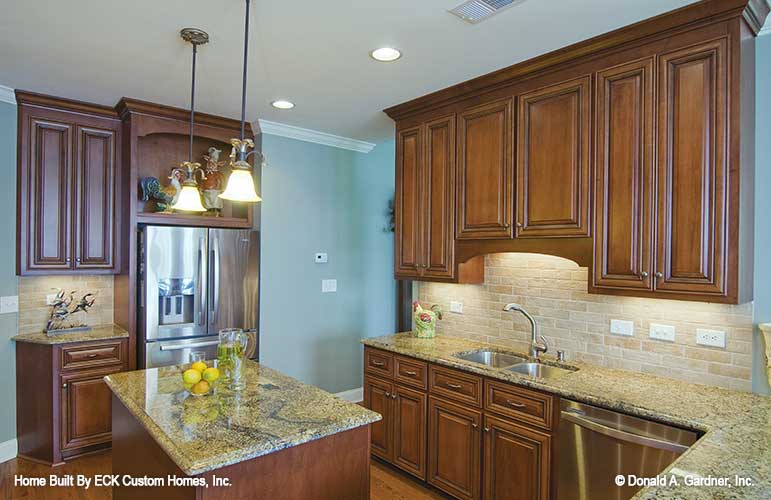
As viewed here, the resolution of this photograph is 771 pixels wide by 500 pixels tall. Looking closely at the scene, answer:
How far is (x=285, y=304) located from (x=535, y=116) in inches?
105

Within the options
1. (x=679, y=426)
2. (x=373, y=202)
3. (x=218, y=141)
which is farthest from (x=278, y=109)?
(x=679, y=426)

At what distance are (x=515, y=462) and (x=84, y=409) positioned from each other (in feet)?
10.1

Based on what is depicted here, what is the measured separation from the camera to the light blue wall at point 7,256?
3410 millimetres

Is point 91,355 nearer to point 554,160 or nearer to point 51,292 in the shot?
point 51,292

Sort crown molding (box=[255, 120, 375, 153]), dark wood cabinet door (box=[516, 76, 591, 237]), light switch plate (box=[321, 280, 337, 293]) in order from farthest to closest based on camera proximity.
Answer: light switch plate (box=[321, 280, 337, 293]) < crown molding (box=[255, 120, 375, 153]) < dark wood cabinet door (box=[516, 76, 591, 237])

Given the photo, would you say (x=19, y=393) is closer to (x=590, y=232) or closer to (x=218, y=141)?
(x=218, y=141)

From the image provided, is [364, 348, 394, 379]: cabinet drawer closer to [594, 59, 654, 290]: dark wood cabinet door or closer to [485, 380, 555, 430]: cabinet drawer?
[485, 380, 555, 430]: cabinet drawer

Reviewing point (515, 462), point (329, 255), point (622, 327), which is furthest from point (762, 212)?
point (329, 255)

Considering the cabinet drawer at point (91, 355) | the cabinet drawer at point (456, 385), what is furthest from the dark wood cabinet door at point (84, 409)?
the cabinet drawer at point (456, 385)

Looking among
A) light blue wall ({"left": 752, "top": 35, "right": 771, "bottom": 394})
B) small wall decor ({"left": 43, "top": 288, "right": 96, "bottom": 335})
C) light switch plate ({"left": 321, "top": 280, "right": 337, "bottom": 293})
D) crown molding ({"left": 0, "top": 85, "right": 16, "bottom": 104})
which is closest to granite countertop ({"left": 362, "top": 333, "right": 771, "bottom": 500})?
light blue wall ({"left": 752, "top": 35, "right": 771, "bottom": 394})

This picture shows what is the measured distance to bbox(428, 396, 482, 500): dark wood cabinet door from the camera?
271 cm

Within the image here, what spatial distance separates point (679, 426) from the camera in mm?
1929

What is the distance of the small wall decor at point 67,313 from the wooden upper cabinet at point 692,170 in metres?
4.09

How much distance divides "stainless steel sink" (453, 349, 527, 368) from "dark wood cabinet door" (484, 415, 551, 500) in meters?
0.59
